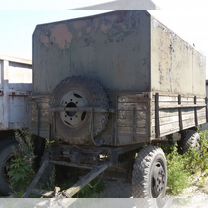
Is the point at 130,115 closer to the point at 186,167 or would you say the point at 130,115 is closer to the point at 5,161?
the point at 5,161

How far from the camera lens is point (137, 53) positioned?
14.5 ft

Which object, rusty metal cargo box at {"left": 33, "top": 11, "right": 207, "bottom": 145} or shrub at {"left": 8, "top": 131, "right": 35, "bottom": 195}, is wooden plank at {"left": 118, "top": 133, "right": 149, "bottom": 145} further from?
shrub at {"left": 8, "top": 131, "right": 35, "bottom": 195}

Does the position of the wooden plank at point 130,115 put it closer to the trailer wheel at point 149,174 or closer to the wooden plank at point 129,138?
the wooden plank at point 129,138

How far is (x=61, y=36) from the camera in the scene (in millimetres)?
5074

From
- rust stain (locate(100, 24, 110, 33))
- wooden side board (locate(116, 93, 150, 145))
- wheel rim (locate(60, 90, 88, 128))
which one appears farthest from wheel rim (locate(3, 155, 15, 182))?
rust stain (locate(100, 24, 110, 33))

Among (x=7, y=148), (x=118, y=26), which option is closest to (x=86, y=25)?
(x=118, y=26)

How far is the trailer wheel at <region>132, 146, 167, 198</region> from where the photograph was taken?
429 cm

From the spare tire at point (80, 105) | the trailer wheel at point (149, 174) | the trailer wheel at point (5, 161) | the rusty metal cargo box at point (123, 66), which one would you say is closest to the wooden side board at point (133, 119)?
the rusty metal cargo box at point (123, 66)

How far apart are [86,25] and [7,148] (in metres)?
2.43

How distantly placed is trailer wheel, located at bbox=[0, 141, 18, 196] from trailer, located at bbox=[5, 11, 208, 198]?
506mm

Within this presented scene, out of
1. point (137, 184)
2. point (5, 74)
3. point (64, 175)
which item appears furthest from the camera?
point (64, 175)

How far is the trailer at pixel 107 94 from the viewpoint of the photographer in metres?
4.35

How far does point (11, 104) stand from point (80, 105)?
4.48 ft

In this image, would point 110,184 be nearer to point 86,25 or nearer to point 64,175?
point 64,175
